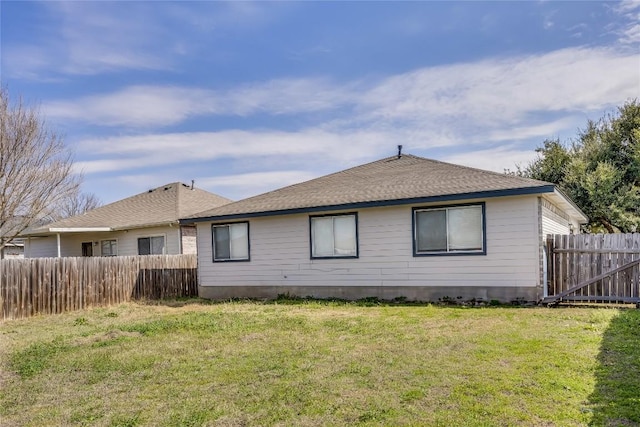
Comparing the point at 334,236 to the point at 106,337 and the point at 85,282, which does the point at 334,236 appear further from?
the point at 85,282

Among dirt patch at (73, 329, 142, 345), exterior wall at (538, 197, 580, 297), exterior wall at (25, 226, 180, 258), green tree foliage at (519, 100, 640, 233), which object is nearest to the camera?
dirt patch at (73, 329, 142, 345)

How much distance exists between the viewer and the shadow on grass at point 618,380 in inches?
141

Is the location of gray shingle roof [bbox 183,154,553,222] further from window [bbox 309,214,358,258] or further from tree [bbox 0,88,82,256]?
tree [bbox 0,88,82,256]

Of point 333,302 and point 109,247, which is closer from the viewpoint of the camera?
point 333,302

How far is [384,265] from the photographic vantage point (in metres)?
11.7

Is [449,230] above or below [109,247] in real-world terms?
above

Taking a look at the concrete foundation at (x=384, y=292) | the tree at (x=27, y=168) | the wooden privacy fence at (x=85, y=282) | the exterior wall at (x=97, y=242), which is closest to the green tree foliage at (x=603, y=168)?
the concrete foundation at (x=384, y=292)

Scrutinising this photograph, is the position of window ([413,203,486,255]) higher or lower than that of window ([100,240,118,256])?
higher

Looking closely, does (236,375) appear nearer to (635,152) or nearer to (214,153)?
(214,153)

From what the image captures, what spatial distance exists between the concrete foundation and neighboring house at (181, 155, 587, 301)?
26 millimetres

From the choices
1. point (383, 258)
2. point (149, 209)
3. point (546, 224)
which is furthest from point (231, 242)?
point (546, 224)

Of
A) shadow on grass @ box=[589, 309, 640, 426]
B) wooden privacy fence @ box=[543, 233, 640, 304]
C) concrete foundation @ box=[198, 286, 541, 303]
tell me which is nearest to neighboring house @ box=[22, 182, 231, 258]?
concrete foundation @ box=[198, 286, 541, 303]

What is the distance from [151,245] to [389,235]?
442 inches

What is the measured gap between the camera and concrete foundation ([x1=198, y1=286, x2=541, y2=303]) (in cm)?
1027
